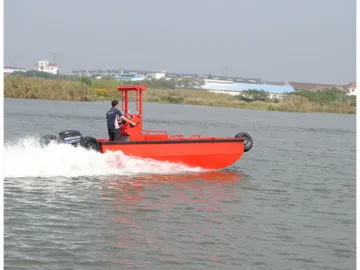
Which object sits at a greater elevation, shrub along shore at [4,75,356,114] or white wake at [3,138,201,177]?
shrub along shore at [4,75,356,114]

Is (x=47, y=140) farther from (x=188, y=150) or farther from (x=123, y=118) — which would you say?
(x=188, y=150)

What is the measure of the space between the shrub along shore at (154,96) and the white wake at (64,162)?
36.9m

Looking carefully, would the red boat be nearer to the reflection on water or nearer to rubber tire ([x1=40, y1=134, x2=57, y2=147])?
rubber tire ([x1=40, y1=134, x2=57, y2=147])

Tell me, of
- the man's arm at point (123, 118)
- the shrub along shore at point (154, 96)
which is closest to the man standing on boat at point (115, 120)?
the man's arm at point (123, 118)

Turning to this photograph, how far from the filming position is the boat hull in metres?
14.1

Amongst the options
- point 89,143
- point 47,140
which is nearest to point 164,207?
point 89,143

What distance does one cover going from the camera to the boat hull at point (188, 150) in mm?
14125

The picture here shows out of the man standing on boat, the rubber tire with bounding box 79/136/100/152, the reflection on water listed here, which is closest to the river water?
the reflection on water

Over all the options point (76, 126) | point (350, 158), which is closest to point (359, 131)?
point (350, 158)

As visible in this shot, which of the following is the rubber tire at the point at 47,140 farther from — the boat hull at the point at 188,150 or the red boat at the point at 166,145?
the boat hull at the point at 188,150

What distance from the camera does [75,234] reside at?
9133mm

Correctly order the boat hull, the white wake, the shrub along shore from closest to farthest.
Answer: the white wake → the boat hull → the shrub along shore

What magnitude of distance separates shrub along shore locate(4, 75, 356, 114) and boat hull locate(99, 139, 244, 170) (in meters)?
35.7

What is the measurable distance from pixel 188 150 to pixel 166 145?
0.64 meters
